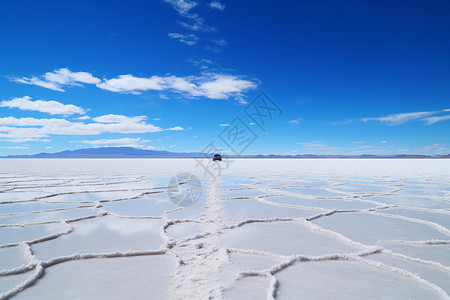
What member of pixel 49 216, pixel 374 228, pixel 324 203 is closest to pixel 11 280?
pixel 49 216

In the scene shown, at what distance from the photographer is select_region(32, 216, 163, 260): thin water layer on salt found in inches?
77.2

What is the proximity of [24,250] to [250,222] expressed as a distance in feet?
6.34

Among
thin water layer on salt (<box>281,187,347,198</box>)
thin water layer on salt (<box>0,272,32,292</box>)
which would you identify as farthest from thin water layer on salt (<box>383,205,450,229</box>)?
thin water layer on salt (<box>0,272,32,292</box>)

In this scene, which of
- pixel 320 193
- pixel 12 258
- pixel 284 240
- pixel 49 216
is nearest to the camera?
A: pixel 12 258

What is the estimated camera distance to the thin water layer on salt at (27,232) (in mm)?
2230

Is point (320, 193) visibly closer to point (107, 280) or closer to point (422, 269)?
point (422, 269)

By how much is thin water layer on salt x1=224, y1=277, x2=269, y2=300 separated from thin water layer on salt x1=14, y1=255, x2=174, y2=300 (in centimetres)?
33

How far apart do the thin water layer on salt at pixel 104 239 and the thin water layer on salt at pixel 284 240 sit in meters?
0.67

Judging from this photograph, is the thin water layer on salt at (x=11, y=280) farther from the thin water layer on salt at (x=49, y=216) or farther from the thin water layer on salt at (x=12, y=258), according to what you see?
the thin water layer on salt at (x=49, y=216)

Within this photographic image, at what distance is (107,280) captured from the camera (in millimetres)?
1479

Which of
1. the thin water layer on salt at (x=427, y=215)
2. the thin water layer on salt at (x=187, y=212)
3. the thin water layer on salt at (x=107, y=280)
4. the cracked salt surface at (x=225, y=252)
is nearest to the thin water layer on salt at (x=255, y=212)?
the cracked salt surface at (x=225, y=252)

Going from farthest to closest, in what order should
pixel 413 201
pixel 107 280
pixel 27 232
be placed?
pixel 413 201 → pixel 27 232 → pixel 107 280

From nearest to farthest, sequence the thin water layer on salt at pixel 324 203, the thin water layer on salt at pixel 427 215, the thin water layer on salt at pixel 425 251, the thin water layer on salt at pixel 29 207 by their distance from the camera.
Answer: the thin water layer on salt at pixel 425 251 → the thin water layer on salt at pixel 427 215 → the thin water layer on salt at pixel 29 207 → the thin water layer on salt at pixel 324 203

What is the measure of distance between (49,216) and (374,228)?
3.52m
